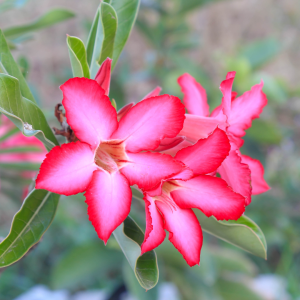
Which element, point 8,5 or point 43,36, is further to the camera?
point 43,36

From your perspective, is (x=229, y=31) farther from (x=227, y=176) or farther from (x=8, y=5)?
(x=227, y=176)

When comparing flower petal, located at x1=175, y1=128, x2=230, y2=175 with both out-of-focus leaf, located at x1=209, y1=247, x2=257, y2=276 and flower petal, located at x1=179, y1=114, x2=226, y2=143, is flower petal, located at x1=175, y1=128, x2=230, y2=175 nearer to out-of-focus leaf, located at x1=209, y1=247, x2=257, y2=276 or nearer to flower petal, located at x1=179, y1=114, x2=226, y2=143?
flower petal, located at x1=179, y1=114, x2=226, y2=143

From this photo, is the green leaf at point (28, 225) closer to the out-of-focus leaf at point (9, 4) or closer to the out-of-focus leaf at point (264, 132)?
the out-of-focus leaf at point (9, 4)

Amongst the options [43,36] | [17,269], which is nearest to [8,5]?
[17,269]

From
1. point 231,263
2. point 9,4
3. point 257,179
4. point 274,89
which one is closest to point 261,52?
point 274,89

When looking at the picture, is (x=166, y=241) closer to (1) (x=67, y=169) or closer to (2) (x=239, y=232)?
(2) (x=239, y=232)

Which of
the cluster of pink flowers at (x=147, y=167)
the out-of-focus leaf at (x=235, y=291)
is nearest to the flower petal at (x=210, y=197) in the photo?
the cluster of pink flowers at (x=147, y=167)

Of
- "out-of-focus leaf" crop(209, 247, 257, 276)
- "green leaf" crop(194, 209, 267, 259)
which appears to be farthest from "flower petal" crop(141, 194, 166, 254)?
"out-of-focus leaf" crop(209, 247, 257, 276)
